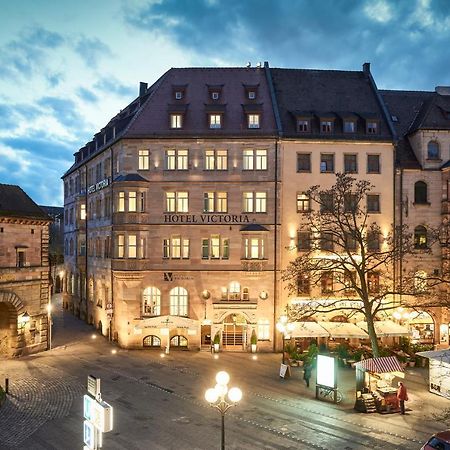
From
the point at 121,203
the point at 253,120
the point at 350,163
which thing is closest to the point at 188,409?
the point at 121,203

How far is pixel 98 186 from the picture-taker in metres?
46.4

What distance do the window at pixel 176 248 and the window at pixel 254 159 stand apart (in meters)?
7.52

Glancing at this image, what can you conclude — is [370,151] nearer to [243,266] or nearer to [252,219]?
[252,219]

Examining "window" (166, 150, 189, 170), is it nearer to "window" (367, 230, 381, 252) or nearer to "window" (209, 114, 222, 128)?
"window" (209, 114, 222, 128)

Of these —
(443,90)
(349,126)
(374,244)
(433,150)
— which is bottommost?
(374,244)

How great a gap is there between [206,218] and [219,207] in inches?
53.4

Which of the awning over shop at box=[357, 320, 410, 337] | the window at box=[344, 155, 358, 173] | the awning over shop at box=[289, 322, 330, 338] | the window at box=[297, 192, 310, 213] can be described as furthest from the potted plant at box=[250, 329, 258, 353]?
the window at box=[344, 155, 358, 173]

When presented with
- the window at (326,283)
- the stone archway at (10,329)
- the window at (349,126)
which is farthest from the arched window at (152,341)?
the window at (349,126)

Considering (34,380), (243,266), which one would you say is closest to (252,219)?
(243,266)

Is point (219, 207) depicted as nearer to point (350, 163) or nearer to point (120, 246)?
point (120, 246)

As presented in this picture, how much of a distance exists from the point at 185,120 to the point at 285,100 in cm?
885

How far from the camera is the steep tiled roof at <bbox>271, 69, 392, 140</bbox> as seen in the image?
4075 cm

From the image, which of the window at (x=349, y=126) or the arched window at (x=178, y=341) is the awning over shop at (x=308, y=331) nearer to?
the arched window at (x=178, y=341)

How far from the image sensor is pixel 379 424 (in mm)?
23484
